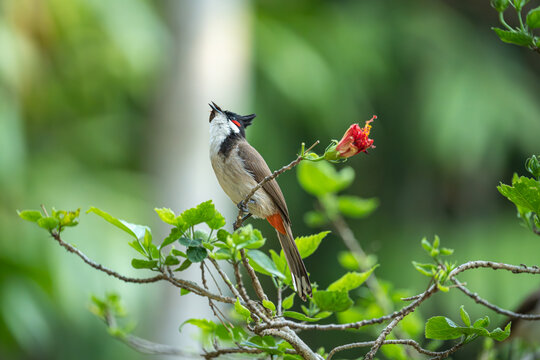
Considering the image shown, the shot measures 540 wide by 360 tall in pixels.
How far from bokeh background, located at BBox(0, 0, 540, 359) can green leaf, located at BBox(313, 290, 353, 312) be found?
11.9ft

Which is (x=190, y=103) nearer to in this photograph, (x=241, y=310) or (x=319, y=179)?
(x=319, y=179)

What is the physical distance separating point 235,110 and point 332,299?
4342 millimetres

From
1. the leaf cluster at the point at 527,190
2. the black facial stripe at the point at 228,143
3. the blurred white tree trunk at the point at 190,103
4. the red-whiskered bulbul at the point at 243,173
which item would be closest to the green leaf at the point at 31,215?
the red-whiskered bulbul at the point at 243,173

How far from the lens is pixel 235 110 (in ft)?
17.2

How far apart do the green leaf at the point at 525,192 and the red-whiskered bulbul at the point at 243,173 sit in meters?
0.56

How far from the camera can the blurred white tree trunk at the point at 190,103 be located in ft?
15.8

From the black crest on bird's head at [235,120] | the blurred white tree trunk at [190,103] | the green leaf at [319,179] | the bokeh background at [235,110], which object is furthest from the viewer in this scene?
the bokeh background at [235,110]

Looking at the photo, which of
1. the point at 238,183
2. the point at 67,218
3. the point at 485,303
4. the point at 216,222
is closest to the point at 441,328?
the point at 485,303

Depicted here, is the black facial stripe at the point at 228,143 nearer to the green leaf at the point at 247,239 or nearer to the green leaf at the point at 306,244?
the green leaf at the point at 306,244

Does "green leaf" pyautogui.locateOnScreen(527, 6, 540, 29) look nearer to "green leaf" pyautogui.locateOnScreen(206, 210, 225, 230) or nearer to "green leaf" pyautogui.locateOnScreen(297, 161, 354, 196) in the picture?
"green leaf" pyautogui.locateOnScreen(206, 210, 225, 230)

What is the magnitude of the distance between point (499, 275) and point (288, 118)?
3.97 m

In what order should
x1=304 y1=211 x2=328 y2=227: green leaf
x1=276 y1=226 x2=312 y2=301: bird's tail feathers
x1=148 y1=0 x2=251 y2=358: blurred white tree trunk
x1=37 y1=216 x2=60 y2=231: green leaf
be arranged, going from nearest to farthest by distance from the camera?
x1=37 y1=216 x2=60 y2=231: green leaf < x1=276 y1=226 x2=312 y2=301: bird's tail feathers < x1=304 y1=211 x2=328 y2=227: green leaf < x1=148 y1=0 x2=251 y2=358: blurred white tree trunk

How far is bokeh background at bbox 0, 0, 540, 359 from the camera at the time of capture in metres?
5.07

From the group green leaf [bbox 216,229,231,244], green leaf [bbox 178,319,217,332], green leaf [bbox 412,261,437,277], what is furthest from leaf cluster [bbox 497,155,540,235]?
green leaf [bbox 178,319,217,332]
